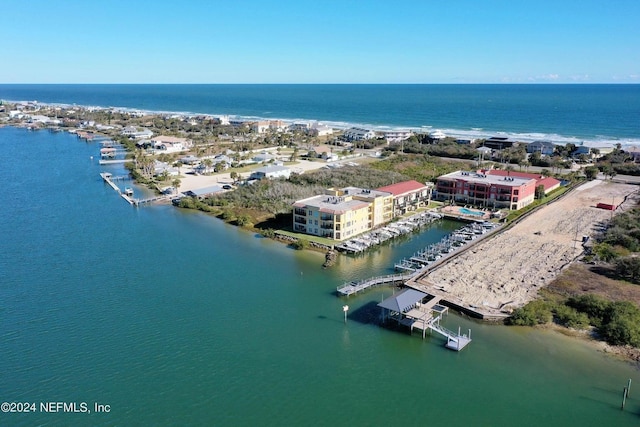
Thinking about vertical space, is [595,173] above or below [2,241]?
above

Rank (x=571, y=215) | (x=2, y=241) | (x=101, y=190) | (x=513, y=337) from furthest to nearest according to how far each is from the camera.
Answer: (x=101, y=190) < (x=571, y=215) < (x=2, y=241) < (x=513, y=337)

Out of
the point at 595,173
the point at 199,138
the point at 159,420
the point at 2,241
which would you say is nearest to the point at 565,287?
the point at 159,420

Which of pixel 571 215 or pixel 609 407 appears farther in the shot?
pixel 571 215

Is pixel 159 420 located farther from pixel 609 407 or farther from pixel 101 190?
pixel 101 190

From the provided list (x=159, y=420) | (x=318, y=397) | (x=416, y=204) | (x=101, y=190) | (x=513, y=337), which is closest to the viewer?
(x=159, y=420)

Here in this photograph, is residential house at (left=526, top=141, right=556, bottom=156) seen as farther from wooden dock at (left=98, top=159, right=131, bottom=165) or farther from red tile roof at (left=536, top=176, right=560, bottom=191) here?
wooden dock at (left=98, top=159, right=131, bottom=165)

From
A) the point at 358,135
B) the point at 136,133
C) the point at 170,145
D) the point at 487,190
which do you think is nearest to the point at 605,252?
the point at 487,190

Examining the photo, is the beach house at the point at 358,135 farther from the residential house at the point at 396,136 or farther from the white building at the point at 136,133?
the white building at the point at 136,133
